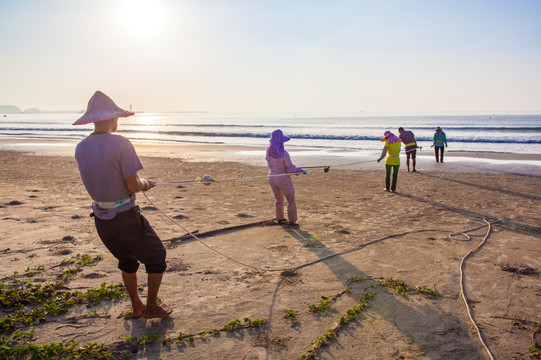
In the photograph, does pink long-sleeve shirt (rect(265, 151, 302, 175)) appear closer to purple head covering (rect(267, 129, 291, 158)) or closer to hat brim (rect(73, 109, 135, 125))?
purple head covering (rect(267, 129, 291, 158))

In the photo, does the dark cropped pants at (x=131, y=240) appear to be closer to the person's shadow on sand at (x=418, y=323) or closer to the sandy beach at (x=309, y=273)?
the sandy beach at (x=309, y=273)

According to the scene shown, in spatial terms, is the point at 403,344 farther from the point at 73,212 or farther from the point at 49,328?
the point at 73,212

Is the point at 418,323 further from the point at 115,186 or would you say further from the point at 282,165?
the point at 282,165

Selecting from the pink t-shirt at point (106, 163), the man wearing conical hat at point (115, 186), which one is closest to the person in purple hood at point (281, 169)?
the man wearing conical hat at point (115, 186)

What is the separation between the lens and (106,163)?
385cm

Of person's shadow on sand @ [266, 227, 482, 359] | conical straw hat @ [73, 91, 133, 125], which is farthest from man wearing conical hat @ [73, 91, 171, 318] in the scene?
person's shadow on sand @ [266, 227, 482, 359]

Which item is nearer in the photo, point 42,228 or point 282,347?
point 282,347

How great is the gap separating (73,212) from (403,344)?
308 inches

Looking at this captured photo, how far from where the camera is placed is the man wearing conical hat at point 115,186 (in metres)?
3.85

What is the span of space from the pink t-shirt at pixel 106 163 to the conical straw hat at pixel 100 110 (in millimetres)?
190

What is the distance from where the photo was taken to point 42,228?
7766 millimetres

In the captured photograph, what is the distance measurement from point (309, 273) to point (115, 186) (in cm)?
305

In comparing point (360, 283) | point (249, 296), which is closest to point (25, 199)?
point (249, 296)

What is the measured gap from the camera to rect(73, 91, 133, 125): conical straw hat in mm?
3959
